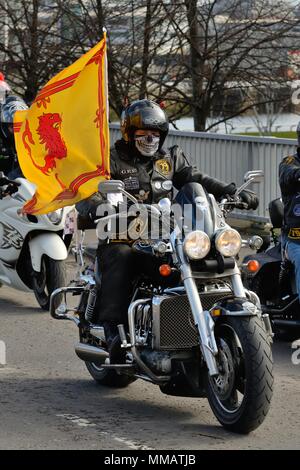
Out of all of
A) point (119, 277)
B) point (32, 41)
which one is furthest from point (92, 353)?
point (32, 41)

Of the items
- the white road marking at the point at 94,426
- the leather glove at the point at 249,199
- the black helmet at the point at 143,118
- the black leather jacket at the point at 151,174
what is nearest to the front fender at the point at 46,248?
the black leather jacket at the point at 151,174

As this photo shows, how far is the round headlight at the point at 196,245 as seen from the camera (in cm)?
638

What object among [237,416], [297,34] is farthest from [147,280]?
[297,34]

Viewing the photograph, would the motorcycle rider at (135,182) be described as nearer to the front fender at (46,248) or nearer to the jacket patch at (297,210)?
the jacket patch at (297,210)

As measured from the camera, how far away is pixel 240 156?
51.0 feet

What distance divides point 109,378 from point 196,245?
1432 mm

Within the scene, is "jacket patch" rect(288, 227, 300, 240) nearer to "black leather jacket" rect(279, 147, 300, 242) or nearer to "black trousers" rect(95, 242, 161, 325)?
"black leather jacket" rect(279, 147, 300, 242)

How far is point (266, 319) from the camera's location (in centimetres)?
649

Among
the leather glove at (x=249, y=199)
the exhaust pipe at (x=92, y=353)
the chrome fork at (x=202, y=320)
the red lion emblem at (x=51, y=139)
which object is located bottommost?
the exhaust pipe at (x=92, y=353)

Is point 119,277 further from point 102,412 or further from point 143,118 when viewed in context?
point 143,118

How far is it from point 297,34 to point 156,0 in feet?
6.18

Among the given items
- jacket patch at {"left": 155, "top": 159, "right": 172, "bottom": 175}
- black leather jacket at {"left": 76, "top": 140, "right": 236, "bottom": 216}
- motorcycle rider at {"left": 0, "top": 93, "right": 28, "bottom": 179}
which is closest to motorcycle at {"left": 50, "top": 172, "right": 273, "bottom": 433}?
black leather jacket at {"left": 76, "top": 140, "right": 236, "bottom": 216}

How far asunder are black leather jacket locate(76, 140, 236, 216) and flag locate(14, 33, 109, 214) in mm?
199

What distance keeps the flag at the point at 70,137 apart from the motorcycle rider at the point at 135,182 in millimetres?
164
